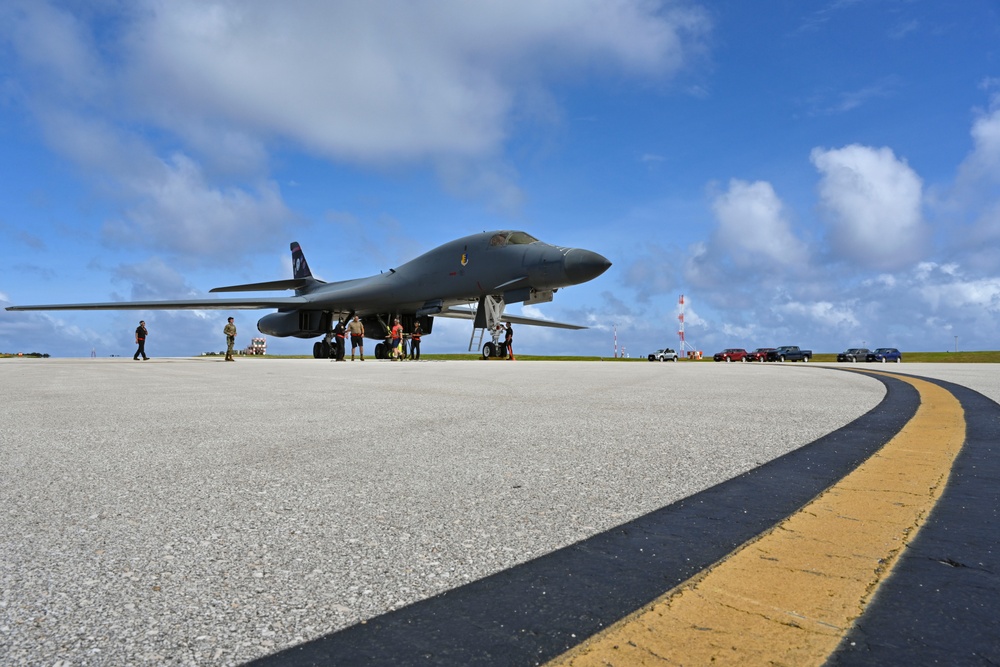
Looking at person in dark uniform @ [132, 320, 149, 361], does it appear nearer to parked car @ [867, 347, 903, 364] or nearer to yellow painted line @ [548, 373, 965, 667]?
yellow painted line @ [548, 373, 965, 667]

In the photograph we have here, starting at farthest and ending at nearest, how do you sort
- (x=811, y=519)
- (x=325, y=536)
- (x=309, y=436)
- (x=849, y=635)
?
(x=309, y=436)
(x=811, y=519)
(x=325, y=536)
(x=849, y=635)

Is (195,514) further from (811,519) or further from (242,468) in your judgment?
(811,519)

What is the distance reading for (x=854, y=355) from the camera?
40375 millimetres

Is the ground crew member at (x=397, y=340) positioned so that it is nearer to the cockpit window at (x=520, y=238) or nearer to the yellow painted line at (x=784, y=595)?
the cockpit window at (x=520, y=238)

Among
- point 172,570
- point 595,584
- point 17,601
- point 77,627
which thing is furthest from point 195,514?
point 595,584

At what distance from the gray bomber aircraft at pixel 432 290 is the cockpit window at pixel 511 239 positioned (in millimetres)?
29

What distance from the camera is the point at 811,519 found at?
71.6 inches

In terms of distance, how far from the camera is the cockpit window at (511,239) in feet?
58.7

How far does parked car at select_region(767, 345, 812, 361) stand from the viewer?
40.3 m

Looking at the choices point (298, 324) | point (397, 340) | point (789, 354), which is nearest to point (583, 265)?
point (397, 340)

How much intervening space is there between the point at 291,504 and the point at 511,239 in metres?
16.3

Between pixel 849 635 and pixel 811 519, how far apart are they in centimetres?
78

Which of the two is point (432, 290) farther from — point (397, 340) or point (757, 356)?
point (757, 356)

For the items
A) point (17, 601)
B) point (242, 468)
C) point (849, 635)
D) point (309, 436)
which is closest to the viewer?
point (849, 635)
